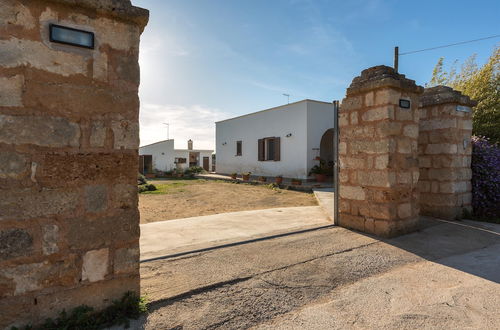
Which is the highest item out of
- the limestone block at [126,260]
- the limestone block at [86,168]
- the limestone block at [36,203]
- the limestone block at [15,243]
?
the limestone block at [86,168]

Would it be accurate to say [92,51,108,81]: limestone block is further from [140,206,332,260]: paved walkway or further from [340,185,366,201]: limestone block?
[340,185,366,201]: limestone block

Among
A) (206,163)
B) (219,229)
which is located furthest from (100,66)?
(206,163)

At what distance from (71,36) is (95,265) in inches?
60.8

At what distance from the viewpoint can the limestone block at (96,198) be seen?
194 centimetres

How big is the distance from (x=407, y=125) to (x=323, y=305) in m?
3.09

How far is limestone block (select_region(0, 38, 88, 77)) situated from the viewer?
1.69m

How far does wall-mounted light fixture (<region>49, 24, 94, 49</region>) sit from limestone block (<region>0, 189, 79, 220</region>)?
966 mm

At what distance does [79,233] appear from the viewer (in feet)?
6.29

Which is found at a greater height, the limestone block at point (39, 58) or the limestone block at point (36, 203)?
the limestone block at point (39, 58)

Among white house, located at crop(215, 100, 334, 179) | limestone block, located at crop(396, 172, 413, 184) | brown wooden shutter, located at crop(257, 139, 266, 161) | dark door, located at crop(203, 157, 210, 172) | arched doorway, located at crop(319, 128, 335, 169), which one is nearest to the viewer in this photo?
limestone block, located at crop(396, 172, 413, 184)

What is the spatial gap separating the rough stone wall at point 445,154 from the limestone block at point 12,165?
5879mm

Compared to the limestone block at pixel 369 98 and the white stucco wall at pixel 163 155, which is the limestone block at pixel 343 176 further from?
the white stucco wall at pixel 163 155

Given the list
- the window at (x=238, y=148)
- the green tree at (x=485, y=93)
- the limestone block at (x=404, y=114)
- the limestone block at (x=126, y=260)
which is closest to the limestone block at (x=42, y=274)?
the limestone block at (x=126, y=260)

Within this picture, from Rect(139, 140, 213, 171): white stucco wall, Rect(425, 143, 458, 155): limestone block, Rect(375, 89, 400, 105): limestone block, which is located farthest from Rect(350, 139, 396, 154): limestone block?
Rect(139, 140, 213, 171): white stucco wall
